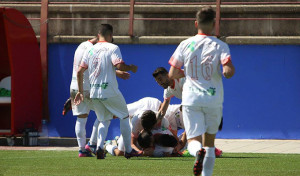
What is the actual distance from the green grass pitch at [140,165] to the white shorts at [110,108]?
0.64 metres

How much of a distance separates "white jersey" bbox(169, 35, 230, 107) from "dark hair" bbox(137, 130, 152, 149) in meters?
3.95

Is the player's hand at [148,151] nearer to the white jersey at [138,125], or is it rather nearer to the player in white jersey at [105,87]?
the white jersey at [138,125]

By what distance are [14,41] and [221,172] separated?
780 cm

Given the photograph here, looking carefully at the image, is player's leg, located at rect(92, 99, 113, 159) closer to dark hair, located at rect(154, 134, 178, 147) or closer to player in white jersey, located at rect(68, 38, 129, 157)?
player in white jersey, located at rect(68, 38, 129, 157)

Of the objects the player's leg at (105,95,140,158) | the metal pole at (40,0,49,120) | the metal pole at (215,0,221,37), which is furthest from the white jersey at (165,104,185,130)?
the metal pole at (40,0,49,120)

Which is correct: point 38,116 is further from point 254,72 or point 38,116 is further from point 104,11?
point 254,72

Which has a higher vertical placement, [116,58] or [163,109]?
[116,58]

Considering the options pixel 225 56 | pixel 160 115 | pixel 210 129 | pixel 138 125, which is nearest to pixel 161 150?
pixel 138 125

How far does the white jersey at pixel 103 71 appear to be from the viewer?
10656 mm

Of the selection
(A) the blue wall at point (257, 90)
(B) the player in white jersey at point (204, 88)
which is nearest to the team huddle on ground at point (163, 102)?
(B) the player in white jersey at point (204, 88)

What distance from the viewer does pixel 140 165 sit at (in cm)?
982

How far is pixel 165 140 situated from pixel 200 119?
411 centimetres

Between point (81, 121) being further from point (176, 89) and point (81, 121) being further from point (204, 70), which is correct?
point (204, 70)

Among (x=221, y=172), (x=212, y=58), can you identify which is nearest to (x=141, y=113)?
(x=221, y=172)
